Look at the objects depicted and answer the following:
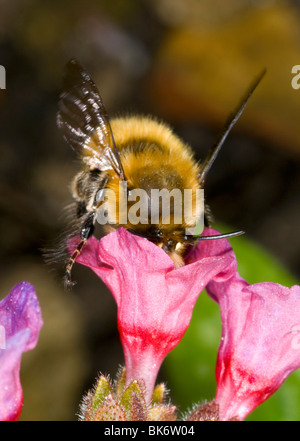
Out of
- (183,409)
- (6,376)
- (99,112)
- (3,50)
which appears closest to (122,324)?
(6,376)

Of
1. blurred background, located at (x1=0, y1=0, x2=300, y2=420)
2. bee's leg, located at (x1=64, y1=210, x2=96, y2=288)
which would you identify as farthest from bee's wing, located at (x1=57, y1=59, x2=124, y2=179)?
blurred background, located at (x1=0, y1=0, x2=300, y2=420)

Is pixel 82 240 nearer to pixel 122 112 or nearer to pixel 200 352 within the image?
pixel 200 352

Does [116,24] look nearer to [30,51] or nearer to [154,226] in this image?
[30,51]

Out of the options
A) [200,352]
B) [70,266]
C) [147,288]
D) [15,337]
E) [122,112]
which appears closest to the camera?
[15,337]

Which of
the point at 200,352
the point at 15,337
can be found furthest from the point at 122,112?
the point at 15,337

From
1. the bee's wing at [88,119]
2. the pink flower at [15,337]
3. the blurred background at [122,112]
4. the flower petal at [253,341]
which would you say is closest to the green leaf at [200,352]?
the blurred background at [122,112]

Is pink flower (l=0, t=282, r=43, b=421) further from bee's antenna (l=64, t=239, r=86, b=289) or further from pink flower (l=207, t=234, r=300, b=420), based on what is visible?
pink flower (l=207, t=234, r=300, b=420)

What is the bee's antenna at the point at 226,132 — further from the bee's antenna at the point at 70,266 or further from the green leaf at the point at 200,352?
the green leaf at the point at 200,352
